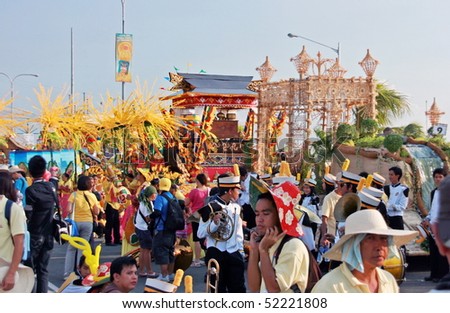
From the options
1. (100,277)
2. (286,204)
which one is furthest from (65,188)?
(286,204)

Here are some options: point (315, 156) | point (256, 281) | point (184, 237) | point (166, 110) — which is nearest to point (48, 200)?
point (256, 281)

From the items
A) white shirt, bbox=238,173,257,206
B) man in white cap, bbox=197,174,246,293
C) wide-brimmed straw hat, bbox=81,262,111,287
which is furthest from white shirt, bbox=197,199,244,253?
white shirt, bbox=238,173,257,206

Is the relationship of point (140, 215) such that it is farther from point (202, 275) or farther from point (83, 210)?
point (202, 275)

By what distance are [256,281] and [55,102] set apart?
1640cm

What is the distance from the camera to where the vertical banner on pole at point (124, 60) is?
19328 mm

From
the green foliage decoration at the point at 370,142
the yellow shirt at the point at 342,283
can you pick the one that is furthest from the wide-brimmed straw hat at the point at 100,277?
the green foliage decoration at the point at 370,142

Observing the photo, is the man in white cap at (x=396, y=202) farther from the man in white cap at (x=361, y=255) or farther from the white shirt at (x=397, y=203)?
the man in white cap at (x=361, y=255)

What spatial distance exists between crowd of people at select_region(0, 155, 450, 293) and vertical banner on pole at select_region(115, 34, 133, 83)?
18.9ft

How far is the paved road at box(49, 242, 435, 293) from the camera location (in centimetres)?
891

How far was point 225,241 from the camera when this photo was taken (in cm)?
691

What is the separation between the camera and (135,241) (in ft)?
35.4

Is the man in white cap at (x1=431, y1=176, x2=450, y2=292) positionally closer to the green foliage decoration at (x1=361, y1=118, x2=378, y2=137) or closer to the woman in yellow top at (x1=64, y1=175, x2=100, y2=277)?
the woman in yellow top at (x1=64, y1=175, x2=100, y2=277)

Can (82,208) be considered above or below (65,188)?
above

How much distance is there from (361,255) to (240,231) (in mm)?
3510
